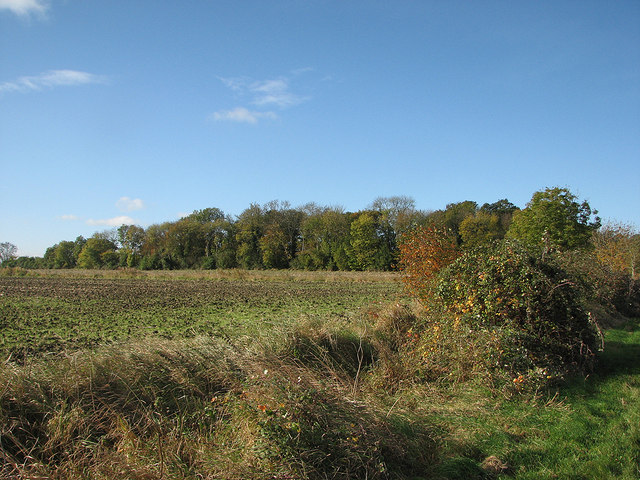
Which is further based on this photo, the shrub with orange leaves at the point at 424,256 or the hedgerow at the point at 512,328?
the shrub with orange leaves at the point at 424,256

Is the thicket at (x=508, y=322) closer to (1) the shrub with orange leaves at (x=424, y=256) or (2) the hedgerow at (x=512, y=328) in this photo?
(2) the hedgerow at (x=512, y=328)

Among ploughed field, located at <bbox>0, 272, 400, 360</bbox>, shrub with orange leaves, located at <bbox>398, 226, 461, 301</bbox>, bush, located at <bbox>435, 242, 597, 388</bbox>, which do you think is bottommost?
ploughed field, located at <bbox>0, 272, 400, 360</bbox>

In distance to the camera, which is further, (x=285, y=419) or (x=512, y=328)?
(x=512, y=328)

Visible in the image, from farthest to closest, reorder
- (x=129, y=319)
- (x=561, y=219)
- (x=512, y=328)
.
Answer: (x=561, y=219)
(x=129, y=319)
(x=512, y=328)

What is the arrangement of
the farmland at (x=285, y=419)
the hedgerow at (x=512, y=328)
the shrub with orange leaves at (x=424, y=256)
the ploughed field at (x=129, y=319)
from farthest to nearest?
the shrub with orange leaves at (x=424, y=256)
the ploughed field at (x=129, y=319)
the hedgerow at (x=512, y=328)
the farmland at (x=285, y=419)

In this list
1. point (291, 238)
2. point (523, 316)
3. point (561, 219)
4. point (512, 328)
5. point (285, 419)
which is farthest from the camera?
point (291, 238)

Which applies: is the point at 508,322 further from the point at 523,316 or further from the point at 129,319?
the point at 129,319

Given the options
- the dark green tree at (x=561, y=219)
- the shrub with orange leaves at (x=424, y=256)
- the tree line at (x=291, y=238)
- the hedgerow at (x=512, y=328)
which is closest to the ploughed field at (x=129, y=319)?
the shrub with orange leaves at (x=424, y=256)

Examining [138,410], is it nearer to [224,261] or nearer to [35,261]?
[224,261]

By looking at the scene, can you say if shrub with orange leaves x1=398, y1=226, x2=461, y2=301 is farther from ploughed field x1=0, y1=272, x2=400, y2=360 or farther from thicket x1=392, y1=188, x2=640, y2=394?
thicket x1=392, y1=188, x2=640, y2=394

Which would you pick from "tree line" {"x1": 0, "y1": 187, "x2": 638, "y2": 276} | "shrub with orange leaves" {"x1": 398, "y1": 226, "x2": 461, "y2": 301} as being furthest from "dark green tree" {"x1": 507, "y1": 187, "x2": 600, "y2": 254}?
"shrub with orange leaves" {"x1": 398, "y1": 226, "x2": 461, "y2": 301}

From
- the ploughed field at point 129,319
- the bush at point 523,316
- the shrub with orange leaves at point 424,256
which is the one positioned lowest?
the ploughed field at point 129,319

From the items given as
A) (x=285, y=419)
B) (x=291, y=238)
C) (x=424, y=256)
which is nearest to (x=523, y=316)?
(x=424, y=256)

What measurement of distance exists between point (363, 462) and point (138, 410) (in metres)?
2.56
